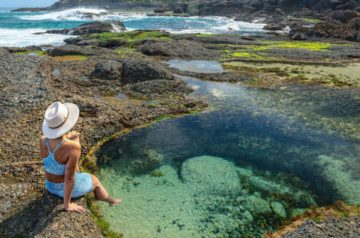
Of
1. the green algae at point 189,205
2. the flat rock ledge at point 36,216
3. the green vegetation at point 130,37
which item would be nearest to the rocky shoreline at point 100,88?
the flat rock ledge at point 36,216

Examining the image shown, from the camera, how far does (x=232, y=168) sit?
17.0m

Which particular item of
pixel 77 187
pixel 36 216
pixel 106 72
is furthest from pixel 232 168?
pixel 106 72

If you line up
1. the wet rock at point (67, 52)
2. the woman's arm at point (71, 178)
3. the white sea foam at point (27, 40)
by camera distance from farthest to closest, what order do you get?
1. the white sea foam at point (27, 40)
2. the wet rock at point (67, 52)
3. the woman's arm at point (71, 178)

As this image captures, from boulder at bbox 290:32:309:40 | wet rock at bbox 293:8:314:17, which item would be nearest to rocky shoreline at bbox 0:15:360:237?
boulder at bbox 290:32:309:40

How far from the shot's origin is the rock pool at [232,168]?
1300cm

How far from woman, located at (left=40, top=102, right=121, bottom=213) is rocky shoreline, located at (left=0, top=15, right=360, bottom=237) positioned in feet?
2.19

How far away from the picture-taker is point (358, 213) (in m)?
13.5

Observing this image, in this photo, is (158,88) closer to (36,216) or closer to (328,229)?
(36,216)

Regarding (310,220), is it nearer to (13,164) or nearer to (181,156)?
(181,156)

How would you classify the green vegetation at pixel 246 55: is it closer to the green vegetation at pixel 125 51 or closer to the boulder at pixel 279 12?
the green vegetation at pixel 125 51

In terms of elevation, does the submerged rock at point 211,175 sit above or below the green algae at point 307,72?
below

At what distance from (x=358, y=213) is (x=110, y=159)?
1185 cm

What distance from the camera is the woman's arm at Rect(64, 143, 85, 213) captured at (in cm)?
954

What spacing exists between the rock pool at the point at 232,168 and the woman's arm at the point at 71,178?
2290mm
